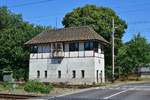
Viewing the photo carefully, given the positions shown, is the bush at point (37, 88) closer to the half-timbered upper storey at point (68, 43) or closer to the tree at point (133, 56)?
the half-timbered upper storey at point (68, 43)

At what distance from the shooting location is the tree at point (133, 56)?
243 feet

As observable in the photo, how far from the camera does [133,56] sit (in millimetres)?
75312

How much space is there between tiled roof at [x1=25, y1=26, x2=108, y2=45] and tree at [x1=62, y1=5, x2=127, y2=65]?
25.6 feet

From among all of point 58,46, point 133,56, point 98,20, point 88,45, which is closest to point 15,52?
point 58,46

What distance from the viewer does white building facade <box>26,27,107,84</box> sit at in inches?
2242

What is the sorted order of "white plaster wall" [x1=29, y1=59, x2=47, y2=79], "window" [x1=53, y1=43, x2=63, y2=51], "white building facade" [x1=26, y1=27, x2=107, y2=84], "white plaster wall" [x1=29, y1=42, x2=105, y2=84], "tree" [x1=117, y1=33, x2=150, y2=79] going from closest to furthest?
1. "white plaster wall" [x1=29, y1=42, x2=105, y2=84]
2. "white building facade" [x1=26, y1=27, x2=107, y2=84]
3. "window" [x1=53, y1=43, x2=63, y2=51]
4. "white plaster wall" [x1=29, y1=59, x2=47, y2=79]
5. "tree" [x1=117, y1=33, x2=150, y2=79]

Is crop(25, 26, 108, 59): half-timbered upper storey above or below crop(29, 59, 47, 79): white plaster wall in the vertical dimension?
above

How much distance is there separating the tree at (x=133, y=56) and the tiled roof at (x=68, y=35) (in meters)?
14.0

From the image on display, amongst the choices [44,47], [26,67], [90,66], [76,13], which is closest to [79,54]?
[90,66]

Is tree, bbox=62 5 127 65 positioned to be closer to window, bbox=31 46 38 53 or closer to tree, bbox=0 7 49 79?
tree, bbox=0 7 49 79

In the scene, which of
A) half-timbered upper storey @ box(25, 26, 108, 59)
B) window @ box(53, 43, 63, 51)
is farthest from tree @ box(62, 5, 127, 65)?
window @ box(53, 43, 63, 51)

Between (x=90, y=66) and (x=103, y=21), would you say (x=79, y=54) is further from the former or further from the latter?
(x=103, y=21)

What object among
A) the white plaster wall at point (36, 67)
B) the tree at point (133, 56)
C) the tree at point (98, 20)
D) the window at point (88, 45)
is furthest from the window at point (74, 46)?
the tree at point (133, 56)

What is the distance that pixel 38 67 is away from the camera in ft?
204
